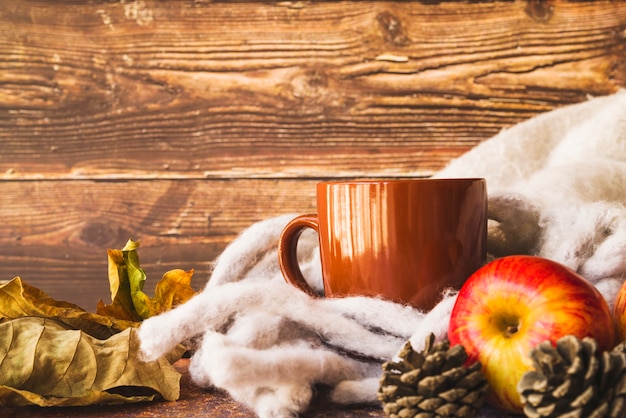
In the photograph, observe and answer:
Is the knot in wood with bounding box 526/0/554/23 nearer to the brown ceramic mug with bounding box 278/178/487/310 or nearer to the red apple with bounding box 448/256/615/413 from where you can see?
the brown ceramic mug with bounding box 278/178/487/310

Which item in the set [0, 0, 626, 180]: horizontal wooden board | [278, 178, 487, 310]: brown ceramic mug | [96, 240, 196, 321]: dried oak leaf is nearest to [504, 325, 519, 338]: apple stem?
[278, 178, 487, 310]: brown ceramic mug

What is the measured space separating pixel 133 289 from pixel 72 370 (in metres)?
0.16

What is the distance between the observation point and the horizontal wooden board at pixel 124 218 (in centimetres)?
99

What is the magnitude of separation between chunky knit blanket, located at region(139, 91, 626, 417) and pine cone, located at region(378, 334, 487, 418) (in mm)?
67

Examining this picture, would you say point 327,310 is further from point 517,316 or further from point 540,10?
point 540,10

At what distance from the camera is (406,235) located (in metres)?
0.51

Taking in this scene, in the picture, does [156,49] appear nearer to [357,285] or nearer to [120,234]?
[120,234]

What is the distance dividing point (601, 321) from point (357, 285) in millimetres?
200

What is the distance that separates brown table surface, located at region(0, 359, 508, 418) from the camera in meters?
0.44

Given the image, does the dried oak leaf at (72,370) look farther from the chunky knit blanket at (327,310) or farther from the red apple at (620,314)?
the red apple at (620,314)

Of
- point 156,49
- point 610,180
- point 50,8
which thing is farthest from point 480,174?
point 50,8

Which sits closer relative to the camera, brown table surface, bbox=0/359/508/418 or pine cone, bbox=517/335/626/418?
pine cone, bbox=517/335/626/418

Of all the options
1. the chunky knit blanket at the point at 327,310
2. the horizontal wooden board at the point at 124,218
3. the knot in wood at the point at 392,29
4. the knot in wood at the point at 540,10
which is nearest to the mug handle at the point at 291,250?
the chunky knit blanket at the point at 327,310

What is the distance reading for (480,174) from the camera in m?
0.77
